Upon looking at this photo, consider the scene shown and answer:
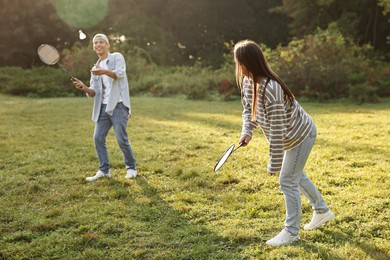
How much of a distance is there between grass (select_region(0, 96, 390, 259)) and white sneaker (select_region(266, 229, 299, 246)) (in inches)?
2.7

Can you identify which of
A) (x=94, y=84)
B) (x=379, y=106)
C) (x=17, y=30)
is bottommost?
(x=379, y=106)

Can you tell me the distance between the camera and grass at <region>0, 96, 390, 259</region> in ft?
13.4

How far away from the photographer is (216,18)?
123 feet

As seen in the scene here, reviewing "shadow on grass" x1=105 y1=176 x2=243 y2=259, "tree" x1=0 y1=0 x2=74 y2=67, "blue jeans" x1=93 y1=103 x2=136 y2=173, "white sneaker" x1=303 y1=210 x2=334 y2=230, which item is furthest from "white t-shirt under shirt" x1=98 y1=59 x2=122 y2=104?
"tree" x1=0 y1=0 x2=74 y2=67

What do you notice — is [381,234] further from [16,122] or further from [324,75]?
[324,75]

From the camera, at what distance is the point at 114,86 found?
6203 mm

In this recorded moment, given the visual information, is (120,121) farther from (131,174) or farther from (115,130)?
(131,174)

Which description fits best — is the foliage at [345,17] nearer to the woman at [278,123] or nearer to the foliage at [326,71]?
the foliage at [326,71]

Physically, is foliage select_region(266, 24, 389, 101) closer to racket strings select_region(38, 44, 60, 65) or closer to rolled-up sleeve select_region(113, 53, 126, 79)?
rolled-up sleeve select_region(113, 53, 126, 79)

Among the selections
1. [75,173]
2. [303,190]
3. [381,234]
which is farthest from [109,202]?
[381,234]

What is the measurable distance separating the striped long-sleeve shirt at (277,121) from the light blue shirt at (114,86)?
8.48 feet

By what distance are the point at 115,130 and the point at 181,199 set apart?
1.48 meters

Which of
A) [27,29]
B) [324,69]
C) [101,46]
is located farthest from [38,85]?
[101,46]

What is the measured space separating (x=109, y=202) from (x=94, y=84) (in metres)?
1.83
